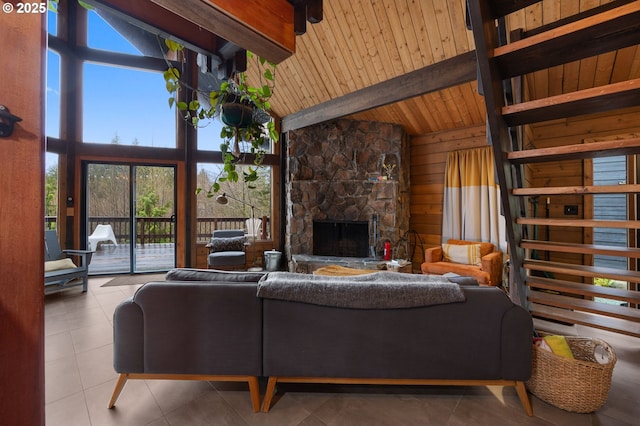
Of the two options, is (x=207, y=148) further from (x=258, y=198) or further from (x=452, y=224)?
(x=452, y=224)

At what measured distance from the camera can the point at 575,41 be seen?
1145 mm

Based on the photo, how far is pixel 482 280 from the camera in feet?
11.9

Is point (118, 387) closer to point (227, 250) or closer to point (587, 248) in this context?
point (587, 248)

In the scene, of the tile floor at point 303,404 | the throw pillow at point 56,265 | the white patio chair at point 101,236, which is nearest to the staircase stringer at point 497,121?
the tile floor at point 303,404

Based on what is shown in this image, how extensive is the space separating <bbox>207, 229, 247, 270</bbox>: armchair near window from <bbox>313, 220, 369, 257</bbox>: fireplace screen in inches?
52.4

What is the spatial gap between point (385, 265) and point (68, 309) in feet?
13.2

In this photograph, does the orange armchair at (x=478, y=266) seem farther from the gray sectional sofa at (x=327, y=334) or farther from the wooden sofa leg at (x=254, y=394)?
the wooden sofa leg at (x=254, y=394)

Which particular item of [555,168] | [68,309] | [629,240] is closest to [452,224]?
[555,168]

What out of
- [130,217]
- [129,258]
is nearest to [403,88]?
[130,217]

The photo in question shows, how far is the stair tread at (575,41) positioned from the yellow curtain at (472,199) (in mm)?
3255

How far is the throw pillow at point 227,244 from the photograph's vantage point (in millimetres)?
4637

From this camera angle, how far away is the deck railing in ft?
15.8

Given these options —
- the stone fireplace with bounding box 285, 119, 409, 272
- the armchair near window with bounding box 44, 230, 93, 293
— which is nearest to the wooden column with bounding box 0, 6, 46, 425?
the armchair near window with bounding box 44, 230, 93, 293

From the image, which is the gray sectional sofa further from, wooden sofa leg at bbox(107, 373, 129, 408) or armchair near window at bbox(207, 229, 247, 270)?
armchair near window at bbox(207, 229, 247, 270)
